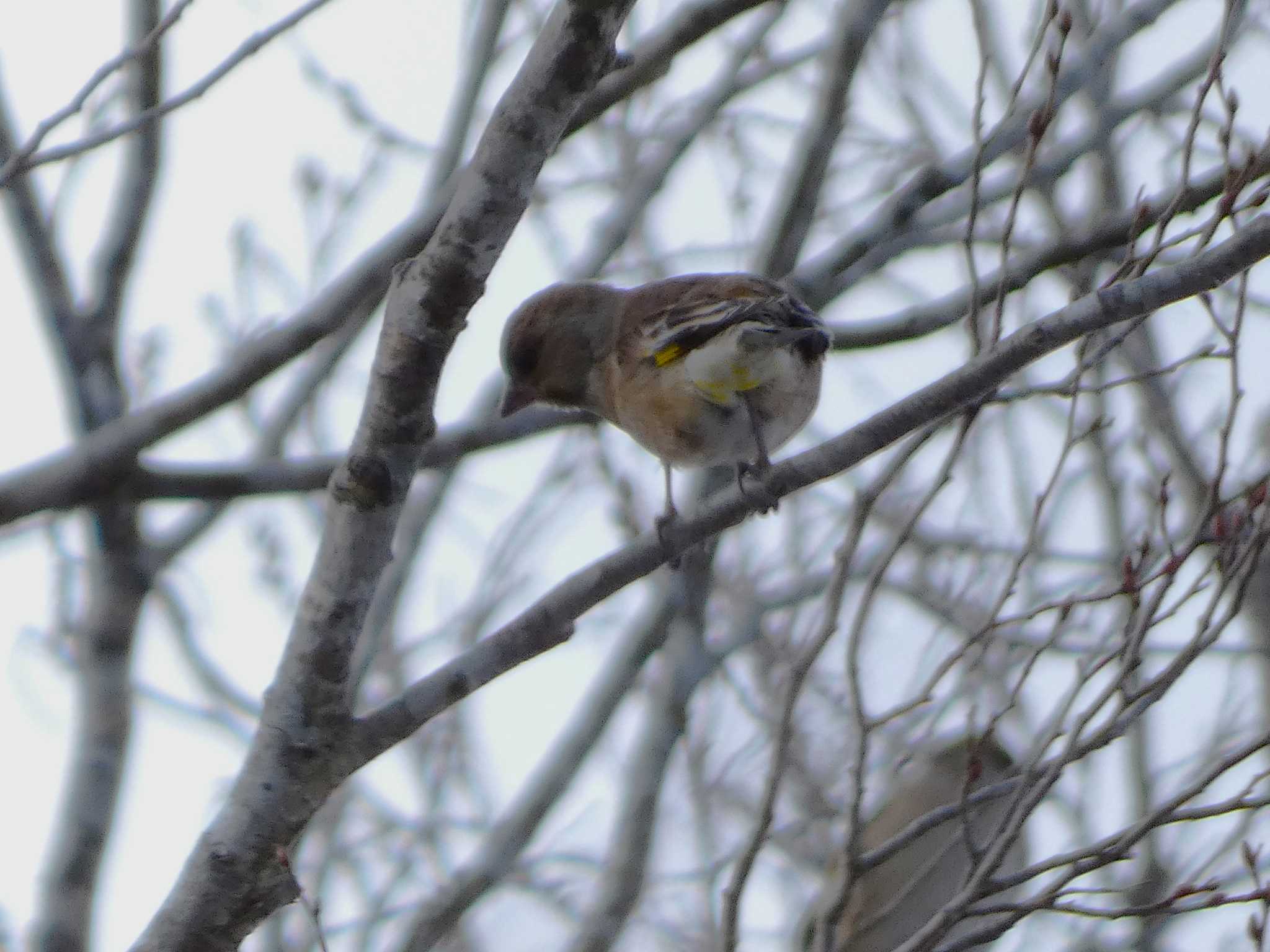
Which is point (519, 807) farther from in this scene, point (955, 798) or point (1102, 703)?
point (1102, 703)

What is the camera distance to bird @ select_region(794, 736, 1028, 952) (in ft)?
11.9

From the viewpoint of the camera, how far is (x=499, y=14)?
17.1ft

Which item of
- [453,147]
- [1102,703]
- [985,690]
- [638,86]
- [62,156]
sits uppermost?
[453,147]

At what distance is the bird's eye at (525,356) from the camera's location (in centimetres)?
450

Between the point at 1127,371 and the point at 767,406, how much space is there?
359cm

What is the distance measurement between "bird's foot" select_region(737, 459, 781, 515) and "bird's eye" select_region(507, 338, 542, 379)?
1203 millimetres

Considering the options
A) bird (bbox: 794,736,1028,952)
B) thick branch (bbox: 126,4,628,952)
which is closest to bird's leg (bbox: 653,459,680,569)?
thick branch (bbox: 126,4,628,952)

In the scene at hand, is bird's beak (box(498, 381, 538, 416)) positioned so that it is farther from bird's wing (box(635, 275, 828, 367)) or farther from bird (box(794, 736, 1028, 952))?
bird (box(794, 736, 1028, 952))

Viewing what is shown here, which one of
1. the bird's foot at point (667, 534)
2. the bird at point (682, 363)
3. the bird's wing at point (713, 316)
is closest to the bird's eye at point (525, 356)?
the bird at point (682, 363)

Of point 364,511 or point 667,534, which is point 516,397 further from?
point 364,511

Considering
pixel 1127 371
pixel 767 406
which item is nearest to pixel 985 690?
pixel 1127 371

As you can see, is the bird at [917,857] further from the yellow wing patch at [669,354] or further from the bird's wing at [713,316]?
the yellow wing patch at [669,354]

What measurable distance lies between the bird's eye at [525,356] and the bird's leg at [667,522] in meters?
0.68

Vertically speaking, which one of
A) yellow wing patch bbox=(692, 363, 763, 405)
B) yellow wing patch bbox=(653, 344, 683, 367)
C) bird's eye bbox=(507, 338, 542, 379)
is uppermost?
bird's eye bbox=(507, 338, 542, 379)
